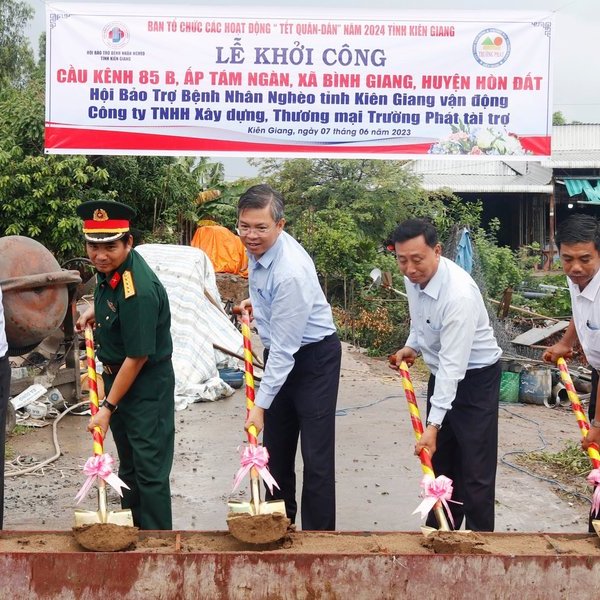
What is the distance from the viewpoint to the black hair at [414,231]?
12.5 feet

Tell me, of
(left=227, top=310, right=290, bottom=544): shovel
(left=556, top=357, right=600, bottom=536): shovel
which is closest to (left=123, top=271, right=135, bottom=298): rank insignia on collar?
(left=227, top=310, right=290, bottom=544): shovel

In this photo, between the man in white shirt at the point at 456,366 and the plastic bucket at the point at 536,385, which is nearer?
the man in white shirt at the point at 456,366

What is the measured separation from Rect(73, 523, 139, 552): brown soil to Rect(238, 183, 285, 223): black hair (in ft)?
4.82

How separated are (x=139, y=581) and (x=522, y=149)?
5.26 m

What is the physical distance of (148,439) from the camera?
403 cm

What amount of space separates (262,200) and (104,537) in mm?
1563

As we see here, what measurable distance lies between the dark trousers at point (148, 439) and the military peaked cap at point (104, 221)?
2.11 feet

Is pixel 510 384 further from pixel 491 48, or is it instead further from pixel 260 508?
pixel 260 508

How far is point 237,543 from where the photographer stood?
143 inches

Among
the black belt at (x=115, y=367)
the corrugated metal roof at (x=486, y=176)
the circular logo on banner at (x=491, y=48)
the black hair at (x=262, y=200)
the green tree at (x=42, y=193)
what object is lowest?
the black belt at (x=115, y=367)

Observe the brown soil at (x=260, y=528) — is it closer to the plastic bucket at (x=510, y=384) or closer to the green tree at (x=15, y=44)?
the plastic bucket at (x=510, y=384)

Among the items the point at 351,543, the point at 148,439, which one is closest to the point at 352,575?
the point at 351,543

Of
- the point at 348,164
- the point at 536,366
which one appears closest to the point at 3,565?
the point at 536,366

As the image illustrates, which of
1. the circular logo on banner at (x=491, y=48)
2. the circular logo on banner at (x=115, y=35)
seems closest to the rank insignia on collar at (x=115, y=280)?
the circular logo on banner at (x=115, y=35)
